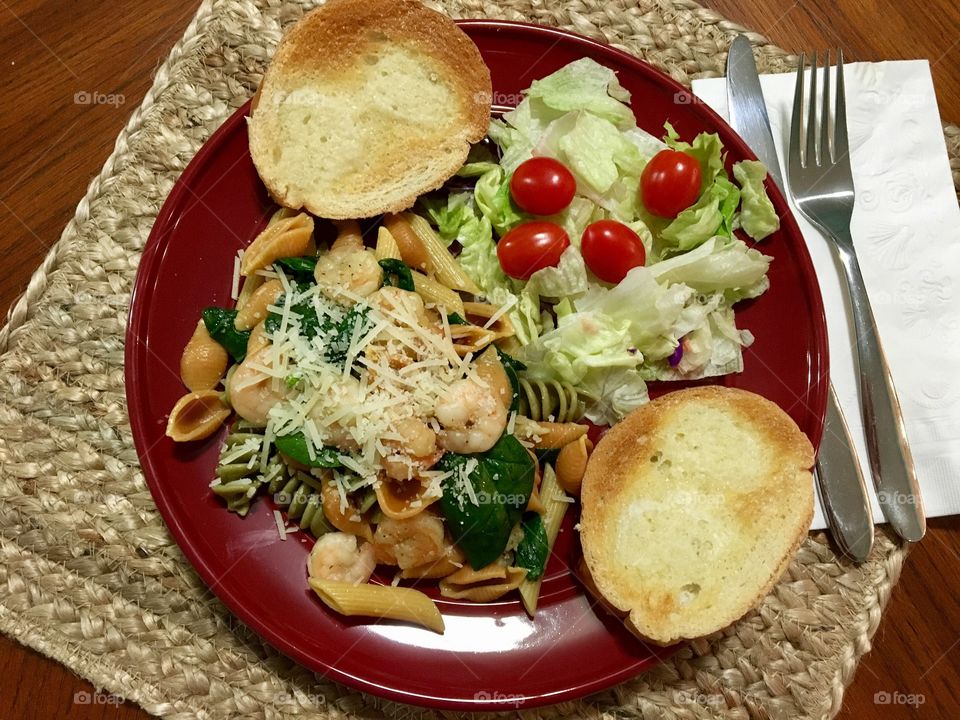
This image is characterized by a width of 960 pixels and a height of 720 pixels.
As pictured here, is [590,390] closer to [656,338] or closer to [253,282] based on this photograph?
[656,338]

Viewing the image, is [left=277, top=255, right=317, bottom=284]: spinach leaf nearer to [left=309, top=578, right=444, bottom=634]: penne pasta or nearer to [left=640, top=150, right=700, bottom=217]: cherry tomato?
[left=309, top=578, right=444, bottom=634]: penne pasta

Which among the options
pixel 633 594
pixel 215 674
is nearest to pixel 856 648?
pixel 633 594

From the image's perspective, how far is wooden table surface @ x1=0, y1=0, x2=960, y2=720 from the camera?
108 inches

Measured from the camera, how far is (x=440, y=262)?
2.58 m

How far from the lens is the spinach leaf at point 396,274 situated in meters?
2.46

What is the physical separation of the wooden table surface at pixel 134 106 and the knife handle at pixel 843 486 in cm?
35

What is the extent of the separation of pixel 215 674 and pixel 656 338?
203cm

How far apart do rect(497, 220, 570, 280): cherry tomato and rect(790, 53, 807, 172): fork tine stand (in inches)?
39.3

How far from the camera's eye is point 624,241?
254cm

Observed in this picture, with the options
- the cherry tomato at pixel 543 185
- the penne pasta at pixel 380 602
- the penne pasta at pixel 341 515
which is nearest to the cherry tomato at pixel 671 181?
the cherry tomato at pixel 543 185

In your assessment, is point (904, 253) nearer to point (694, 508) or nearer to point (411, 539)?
point (694, 508)

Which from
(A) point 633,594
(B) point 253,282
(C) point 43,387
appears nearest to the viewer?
(A) point 633,594

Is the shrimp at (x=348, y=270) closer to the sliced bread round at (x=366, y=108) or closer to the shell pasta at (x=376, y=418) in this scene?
the shell pasta at (x=376, y=418)

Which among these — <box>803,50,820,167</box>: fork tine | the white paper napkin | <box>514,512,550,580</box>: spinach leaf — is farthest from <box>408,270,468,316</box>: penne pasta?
<box>803,50,820,167</box>: fork tine
